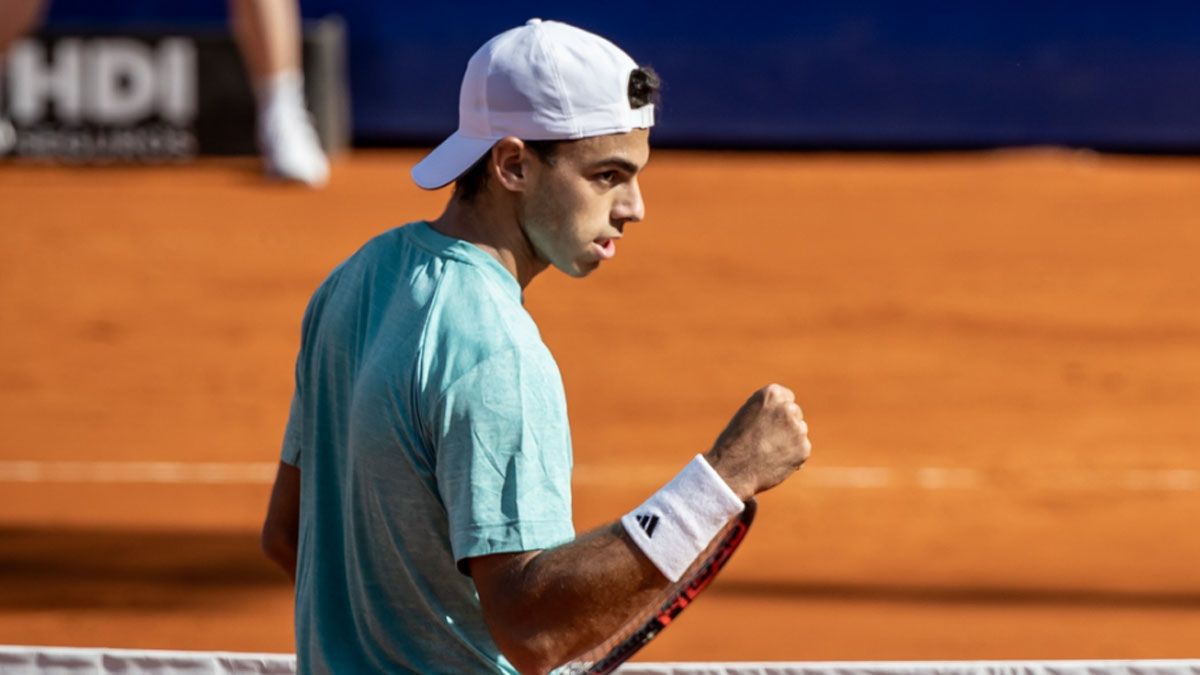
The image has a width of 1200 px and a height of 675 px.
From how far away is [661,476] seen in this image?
25.8 feet

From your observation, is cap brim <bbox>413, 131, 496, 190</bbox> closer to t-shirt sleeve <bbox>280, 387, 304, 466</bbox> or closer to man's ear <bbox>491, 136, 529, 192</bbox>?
man's ear <bbox>491, 136, 529, 192</bbox>

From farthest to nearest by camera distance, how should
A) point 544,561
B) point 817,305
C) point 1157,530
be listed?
point 817,305
point 1157,530
point 544,561

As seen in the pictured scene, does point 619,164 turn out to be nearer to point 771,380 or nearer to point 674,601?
point 674,601

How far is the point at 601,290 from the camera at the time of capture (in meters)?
10.7

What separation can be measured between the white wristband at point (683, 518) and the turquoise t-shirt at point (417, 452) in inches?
4.0

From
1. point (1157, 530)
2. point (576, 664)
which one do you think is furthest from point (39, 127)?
point (576, 664)

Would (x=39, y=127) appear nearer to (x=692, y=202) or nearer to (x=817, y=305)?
(x=692, y=202)

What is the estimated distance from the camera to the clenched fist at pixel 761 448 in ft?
8.07

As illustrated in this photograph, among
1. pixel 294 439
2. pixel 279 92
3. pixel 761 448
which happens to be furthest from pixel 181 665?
pixel 279 92

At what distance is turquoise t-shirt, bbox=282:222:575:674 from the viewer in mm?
2344

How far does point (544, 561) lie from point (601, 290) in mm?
8389

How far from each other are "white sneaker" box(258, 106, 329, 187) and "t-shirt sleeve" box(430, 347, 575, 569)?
9835 millimetres

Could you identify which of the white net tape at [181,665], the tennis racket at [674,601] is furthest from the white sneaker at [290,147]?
the tennis racket at [674,601]

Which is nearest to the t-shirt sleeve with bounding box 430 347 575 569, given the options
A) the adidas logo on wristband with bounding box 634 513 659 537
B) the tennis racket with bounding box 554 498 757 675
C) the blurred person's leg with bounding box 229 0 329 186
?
the adidas logo on wristband with bounding box 634 513 659 537
